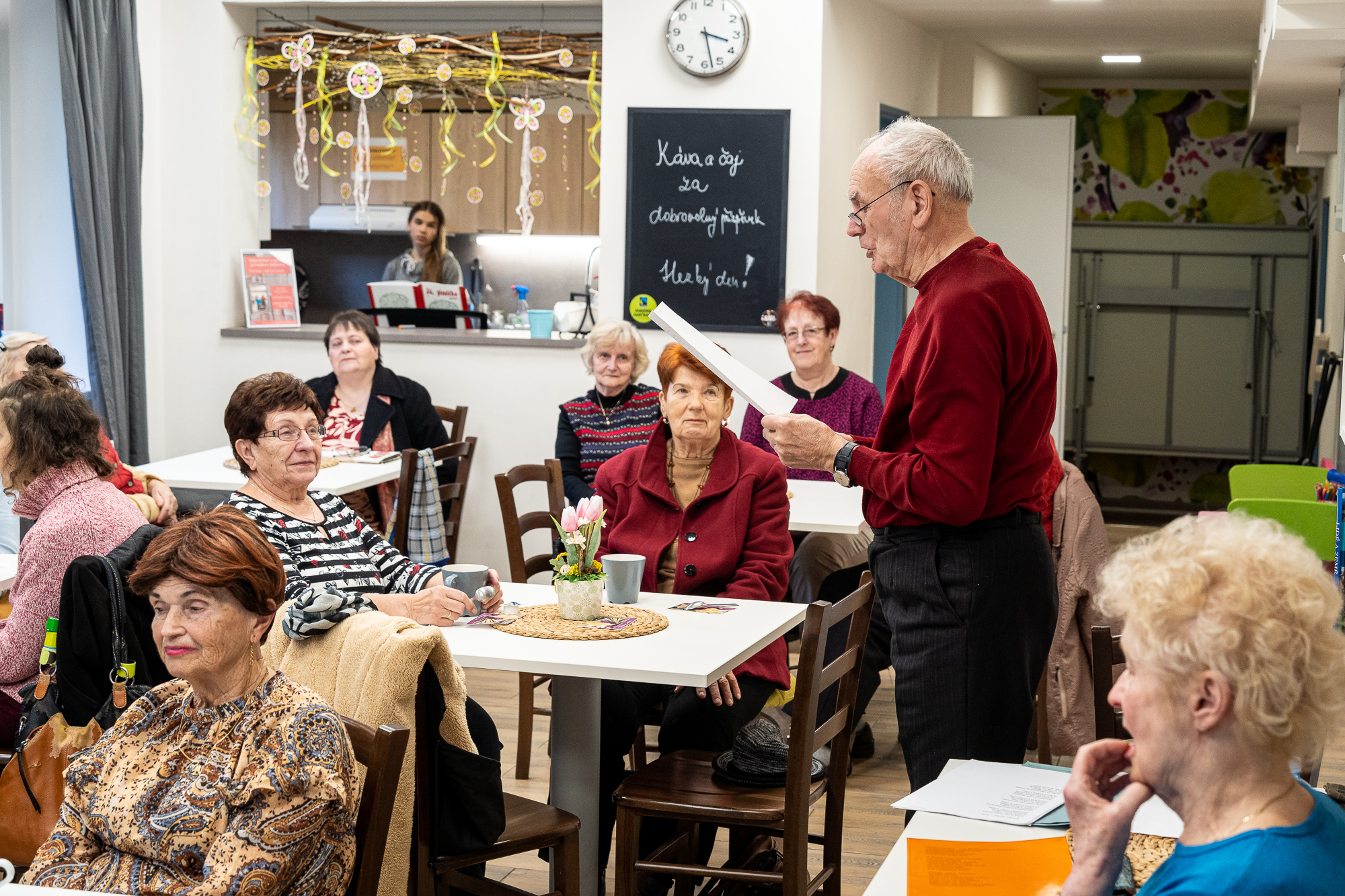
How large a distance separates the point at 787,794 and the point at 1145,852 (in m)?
0.93

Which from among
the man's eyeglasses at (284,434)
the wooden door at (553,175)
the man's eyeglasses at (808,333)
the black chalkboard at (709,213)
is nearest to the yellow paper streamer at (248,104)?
the black chalkboard at (709,213)

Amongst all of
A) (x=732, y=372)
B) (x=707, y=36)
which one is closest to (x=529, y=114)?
(x=707, y=36)

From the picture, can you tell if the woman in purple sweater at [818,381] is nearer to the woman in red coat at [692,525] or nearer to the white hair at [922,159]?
the woman in red coat at [692,525]

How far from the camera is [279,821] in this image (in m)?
1.76

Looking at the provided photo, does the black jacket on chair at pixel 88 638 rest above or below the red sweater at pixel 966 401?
below

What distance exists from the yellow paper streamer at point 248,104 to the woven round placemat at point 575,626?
13.2 feet

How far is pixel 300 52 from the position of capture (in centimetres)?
584

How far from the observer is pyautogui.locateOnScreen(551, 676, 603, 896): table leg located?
268 cm

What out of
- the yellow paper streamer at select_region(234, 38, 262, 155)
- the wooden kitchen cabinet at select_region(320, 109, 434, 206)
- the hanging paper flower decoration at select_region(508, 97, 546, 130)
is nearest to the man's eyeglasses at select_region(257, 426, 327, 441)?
the hanging paper flower decoration at select_region(508, 97, 546, 130)

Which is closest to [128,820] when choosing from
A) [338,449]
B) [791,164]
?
[338,449]

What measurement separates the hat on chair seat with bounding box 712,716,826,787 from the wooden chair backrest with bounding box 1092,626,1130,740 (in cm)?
70

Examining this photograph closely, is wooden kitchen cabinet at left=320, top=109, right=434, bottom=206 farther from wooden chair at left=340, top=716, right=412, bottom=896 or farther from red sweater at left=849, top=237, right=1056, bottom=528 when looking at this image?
wooden chair at left=340, top=716, right=412, bottom=896

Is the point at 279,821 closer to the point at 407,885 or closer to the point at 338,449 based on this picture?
the point at 407,885

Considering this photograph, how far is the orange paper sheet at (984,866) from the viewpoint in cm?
151
